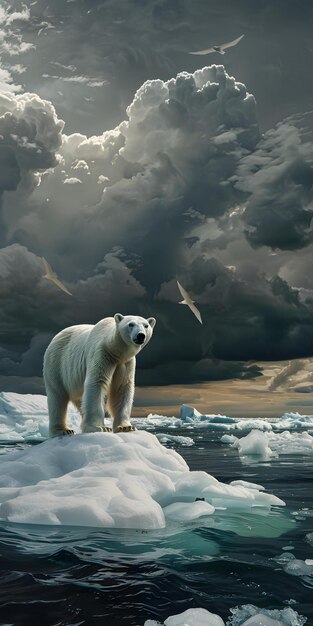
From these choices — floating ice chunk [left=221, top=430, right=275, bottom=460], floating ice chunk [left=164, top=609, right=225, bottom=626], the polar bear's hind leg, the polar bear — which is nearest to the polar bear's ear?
the polar bear

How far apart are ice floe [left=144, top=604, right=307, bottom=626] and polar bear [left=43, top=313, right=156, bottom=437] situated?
5210 mm

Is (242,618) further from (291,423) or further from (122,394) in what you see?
(291,423)

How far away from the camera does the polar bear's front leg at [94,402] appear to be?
959 cm

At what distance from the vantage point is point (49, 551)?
617cm

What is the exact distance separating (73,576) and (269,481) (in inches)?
428

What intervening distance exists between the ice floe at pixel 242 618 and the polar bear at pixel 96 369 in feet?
17.1

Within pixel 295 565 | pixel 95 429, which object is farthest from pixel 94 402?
pixel 295 565

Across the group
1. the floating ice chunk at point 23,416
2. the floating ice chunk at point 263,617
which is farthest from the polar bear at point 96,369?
the floating ice chunk at point 23,416

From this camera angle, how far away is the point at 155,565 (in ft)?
18.7

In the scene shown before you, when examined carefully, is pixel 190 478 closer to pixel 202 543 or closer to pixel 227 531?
pixel 227 531

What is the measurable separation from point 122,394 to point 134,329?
1.47 metres

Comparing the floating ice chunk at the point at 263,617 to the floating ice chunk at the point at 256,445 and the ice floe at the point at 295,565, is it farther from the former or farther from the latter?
the floating ice chunk at the point at 256,445

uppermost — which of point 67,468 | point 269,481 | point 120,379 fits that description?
point 120,379

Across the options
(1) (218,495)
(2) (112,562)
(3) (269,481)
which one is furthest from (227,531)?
(3) (269,481)
